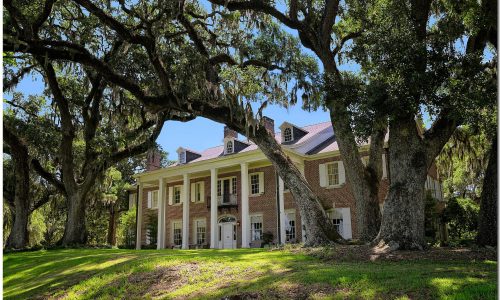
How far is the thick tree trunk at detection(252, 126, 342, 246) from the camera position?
12.0 m

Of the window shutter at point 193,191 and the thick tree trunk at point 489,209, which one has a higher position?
the window shutter at point 193,191

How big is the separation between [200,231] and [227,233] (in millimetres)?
2521

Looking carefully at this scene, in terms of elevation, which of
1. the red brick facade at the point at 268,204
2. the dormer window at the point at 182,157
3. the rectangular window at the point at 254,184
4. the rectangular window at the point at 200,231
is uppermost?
the dormer window at the point at 182,157

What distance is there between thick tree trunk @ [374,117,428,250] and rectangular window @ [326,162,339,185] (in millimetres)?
13637

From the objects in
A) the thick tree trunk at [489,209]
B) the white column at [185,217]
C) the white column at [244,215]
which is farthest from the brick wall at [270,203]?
the thick tree trunk at [489,209]

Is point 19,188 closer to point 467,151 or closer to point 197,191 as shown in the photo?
point 197,191

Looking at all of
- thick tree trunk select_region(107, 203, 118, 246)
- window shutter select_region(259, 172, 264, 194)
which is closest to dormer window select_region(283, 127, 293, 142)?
window shutter select_region(259, 172, 264, 194)

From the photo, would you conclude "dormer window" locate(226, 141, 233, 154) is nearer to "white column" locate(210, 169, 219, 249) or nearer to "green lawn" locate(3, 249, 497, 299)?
"white column" locate(210, 169, 219, 249)

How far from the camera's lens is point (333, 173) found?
24.8 m

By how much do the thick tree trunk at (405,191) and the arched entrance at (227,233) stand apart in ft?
59.5

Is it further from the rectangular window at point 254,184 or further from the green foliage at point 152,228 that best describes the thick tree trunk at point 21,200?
the rectangular window at point 254,184

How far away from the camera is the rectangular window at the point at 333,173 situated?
24.6m

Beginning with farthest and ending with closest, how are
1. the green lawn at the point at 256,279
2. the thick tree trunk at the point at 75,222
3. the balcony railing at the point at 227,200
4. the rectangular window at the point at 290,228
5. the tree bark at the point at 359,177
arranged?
the balcony railing at the point at 227,200 < the rectangular window at the point at 290,228 < the thick tree trunk at the point at 75,222 < the tree bark at the point at 359,177 < the green lawn at the point at 256,279

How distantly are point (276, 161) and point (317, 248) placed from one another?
2.77 m
